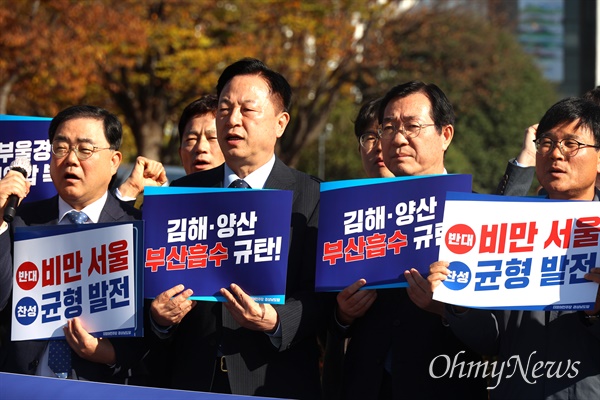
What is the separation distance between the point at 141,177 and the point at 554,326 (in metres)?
2.27

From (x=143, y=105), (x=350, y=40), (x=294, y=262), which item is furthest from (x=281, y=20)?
(x=294, y=262)

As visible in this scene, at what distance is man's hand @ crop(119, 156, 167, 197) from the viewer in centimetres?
505

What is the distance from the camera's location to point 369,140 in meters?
5.04

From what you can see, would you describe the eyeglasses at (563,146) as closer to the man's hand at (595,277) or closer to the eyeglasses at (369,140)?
the man's hand at (595,277)

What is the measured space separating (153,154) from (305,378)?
17476 mm

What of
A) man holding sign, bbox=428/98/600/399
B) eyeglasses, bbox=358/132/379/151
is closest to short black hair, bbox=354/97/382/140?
eyeglasses, bbox=358/132/379/151

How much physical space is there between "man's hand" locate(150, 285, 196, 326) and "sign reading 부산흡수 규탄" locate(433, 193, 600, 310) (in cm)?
94

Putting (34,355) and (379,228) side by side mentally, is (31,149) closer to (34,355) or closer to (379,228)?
(34,355)

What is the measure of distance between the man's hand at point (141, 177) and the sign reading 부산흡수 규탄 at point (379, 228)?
4.83 ft

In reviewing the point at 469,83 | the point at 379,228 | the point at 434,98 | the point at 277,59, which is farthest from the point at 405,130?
the point at 469,83

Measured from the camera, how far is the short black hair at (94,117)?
14.3ft

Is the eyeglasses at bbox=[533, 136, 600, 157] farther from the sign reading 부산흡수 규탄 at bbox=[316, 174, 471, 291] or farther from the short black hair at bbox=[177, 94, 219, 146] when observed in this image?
the short black hair at bbox=[177, 94, 219, 146]

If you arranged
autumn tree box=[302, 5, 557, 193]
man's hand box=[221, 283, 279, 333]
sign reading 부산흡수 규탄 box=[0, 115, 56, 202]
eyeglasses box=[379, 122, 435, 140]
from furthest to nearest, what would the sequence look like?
autumn tree box=[302, 5, 557, 193]
sign reading 부산흡수 규탄 box=[0, 115, 56, 202]
eyeglasses box=[379, 122, 435, 140]
man's hand box=[221, 283, 279, 333]

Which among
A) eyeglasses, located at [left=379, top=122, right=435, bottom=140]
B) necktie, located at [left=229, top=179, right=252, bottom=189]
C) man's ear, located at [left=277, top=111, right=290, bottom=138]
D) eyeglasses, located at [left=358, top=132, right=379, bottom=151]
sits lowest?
necktie, located at [left=229, top=179, right=252, bottom=189]
